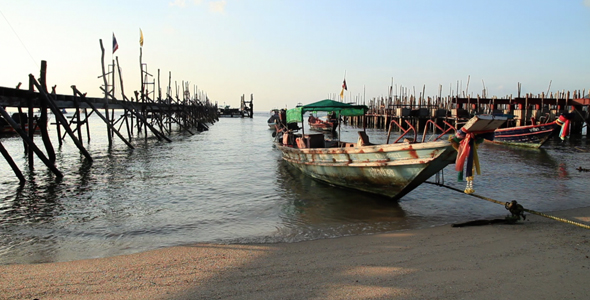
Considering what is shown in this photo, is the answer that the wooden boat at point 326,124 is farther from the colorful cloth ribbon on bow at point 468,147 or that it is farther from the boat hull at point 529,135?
the colorful cloth ribbon on bow at point 468,147

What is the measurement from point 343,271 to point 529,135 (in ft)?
72.4

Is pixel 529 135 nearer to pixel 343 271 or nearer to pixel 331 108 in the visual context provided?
pixel 331 108

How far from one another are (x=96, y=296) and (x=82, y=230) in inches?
144

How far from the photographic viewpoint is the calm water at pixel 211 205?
692 cm

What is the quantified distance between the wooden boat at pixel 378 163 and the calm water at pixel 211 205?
41 cm

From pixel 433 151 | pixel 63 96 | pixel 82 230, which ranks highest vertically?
pixel 63 96

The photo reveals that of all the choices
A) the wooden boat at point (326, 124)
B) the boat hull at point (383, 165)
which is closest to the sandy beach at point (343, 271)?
the boat hull at point (383, 165)

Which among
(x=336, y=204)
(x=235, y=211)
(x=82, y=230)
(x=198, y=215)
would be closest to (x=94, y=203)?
(x=82, y=230)

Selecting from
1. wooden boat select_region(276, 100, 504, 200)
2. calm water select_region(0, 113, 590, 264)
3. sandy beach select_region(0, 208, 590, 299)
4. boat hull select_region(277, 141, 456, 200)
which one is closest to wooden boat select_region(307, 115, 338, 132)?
calm water select_region(0, 113, 590, 264)

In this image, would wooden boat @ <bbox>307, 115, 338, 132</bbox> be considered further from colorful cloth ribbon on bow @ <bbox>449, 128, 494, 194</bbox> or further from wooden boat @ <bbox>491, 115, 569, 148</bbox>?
colorful cloth ribbon on bow @ <bbox>449, 128, 494, 194</bbox>

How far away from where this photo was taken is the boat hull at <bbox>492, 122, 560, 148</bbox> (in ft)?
71.5

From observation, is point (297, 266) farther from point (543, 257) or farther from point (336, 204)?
point (336, 204)

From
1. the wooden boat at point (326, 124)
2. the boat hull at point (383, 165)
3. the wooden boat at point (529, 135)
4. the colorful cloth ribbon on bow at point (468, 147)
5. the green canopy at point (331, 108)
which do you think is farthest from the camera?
the wooden boat at point (326, 124)

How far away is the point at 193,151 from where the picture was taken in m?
22.4
